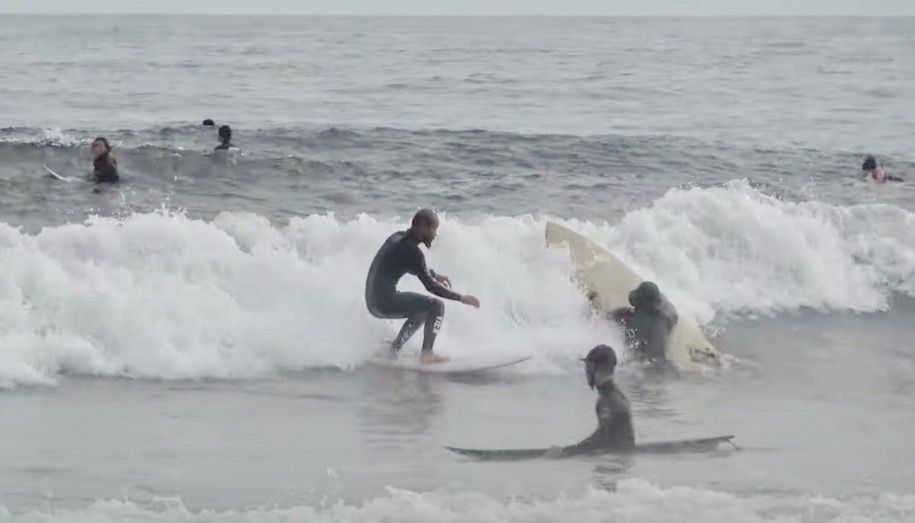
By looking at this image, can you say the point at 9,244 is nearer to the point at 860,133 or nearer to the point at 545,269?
the point at 545,269

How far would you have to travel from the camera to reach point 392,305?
41.1 ft

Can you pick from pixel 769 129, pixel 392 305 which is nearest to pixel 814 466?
pixel 392 305

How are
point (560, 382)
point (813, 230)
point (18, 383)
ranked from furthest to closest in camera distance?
point (813, 230) < point (560, 382) < point (18, 383)

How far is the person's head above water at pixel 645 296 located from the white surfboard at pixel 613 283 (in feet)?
1.06

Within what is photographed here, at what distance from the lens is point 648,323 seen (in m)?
12.8

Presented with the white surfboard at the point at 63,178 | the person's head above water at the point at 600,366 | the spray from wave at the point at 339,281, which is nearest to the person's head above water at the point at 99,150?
the white surfboard at the point at 63,178

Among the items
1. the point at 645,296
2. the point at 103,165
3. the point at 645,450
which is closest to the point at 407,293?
the point at 645,296

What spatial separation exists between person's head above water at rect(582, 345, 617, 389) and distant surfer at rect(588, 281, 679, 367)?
3323 millimetres

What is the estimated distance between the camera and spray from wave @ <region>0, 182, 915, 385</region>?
40.7 ft

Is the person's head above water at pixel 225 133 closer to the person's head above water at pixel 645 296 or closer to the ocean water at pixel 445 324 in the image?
the ocean water at pixel 445 324

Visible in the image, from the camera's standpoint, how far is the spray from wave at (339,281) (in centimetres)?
1241

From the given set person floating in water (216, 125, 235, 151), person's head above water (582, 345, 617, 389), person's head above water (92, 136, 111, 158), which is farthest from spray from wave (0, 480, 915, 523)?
person floating in water (216, 125, 235, 151)

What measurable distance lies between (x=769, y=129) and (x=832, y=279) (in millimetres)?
15803

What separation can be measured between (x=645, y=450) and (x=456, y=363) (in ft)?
10.2
